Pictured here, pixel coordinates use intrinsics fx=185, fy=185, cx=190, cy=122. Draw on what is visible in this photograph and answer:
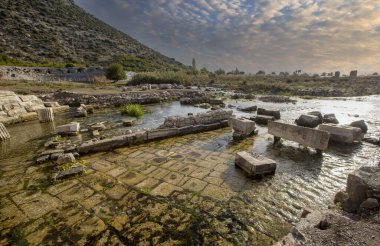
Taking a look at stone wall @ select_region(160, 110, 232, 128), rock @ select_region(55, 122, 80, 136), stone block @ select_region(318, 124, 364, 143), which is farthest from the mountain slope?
stone block @ select_region(318, 124, 364, 143)

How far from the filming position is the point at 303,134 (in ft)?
18.7

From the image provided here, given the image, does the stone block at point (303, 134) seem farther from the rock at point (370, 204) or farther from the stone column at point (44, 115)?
the stone column at point (44, 115)

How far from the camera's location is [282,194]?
3.71 m

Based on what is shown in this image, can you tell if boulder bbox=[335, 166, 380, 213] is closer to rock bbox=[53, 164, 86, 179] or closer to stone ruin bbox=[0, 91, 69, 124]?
rock bbox=[53, 164, 86, 179]

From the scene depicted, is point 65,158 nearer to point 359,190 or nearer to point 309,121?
point 359,190

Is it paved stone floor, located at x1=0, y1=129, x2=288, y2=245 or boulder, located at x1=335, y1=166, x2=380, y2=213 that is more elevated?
boulder, located at x1=335, y1=166, x2=380, y2=213

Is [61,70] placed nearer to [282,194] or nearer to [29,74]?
[29,74]

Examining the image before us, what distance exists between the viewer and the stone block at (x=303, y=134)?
538 centimetres

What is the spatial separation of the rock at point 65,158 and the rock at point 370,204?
610 centimetres

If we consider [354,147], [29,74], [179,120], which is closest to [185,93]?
[179,120]

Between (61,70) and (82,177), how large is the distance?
34.9 meters

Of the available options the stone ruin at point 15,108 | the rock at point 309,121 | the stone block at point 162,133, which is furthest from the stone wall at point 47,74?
the rock at point 309,121

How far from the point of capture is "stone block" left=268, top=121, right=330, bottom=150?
5383mm

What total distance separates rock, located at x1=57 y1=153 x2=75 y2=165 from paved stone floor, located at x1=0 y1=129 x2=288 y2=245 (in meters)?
0.27
